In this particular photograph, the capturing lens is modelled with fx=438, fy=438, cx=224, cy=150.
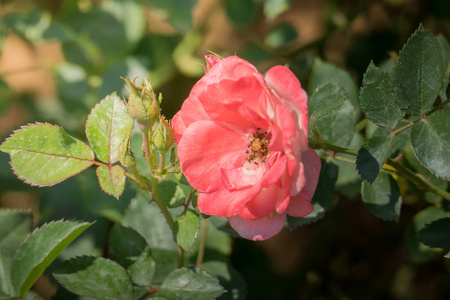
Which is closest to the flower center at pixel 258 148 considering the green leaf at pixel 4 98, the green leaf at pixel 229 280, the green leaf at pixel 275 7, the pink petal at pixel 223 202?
the pink petal at pixel 223 202

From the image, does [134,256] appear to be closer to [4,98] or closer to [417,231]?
[417,231]

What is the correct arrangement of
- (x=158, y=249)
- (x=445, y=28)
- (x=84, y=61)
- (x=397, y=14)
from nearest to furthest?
(x=158, y=249), (x=84, y=61), (x=445, y=28), (x=397, y=14)

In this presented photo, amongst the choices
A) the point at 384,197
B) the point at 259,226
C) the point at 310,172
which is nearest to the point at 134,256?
the point at 259,226

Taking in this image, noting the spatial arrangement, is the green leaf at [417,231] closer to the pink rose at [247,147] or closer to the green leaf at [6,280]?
the pink rose at [247,147]

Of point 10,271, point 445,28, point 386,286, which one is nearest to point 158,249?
point 10,271

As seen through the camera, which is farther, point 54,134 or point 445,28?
point 445,28

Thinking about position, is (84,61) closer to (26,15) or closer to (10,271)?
(26,15)

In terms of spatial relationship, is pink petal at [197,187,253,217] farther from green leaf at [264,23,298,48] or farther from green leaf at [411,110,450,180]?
green leaf at [264,23,298,48]
